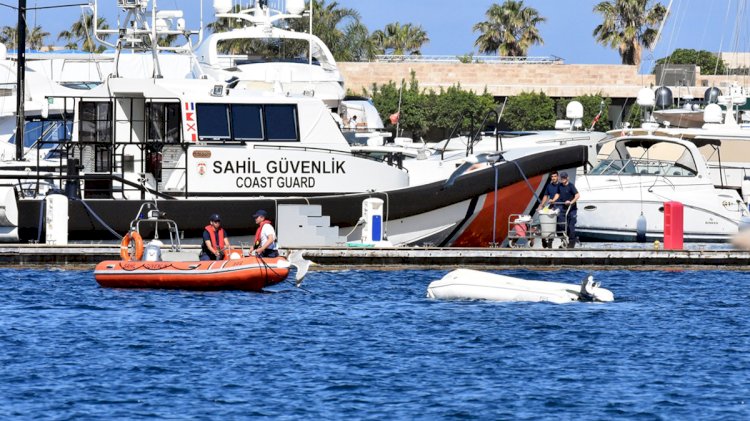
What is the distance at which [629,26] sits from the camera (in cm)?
8388

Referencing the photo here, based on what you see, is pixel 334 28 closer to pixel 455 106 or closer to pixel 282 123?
pixel 455 106

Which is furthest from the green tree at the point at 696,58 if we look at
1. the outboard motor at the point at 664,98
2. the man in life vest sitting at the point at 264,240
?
the man in life vest sitting at the point at 264,240

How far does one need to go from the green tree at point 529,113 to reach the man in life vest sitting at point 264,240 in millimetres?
47259

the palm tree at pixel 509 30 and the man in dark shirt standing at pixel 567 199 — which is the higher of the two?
the palm tree at pixel 509 30

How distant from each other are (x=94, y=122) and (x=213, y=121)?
2.15 meters

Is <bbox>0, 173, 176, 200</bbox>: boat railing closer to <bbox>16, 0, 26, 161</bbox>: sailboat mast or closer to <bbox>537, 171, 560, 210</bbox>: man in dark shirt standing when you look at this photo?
<bbox>16, 0, 26, 161</bbox>: sailboat mast

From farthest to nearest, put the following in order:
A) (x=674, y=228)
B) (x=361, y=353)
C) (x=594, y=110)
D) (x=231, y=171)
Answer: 1. (x=594, y=110)
2. (x=674, y=228)
3. (x=231, y=171)
4. (x=361, y=353)

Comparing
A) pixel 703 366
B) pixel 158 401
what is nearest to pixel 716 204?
pixel 703 366

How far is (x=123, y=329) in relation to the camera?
20.7 meters

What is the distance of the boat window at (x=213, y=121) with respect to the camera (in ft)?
89.0

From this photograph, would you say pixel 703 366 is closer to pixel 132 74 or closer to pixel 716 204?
pixel 716 204

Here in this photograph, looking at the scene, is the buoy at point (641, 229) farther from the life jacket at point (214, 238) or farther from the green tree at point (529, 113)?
the green tree at point (529, 113)

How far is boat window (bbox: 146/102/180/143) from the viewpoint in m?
27.1

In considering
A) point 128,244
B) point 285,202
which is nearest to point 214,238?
point 128,244
